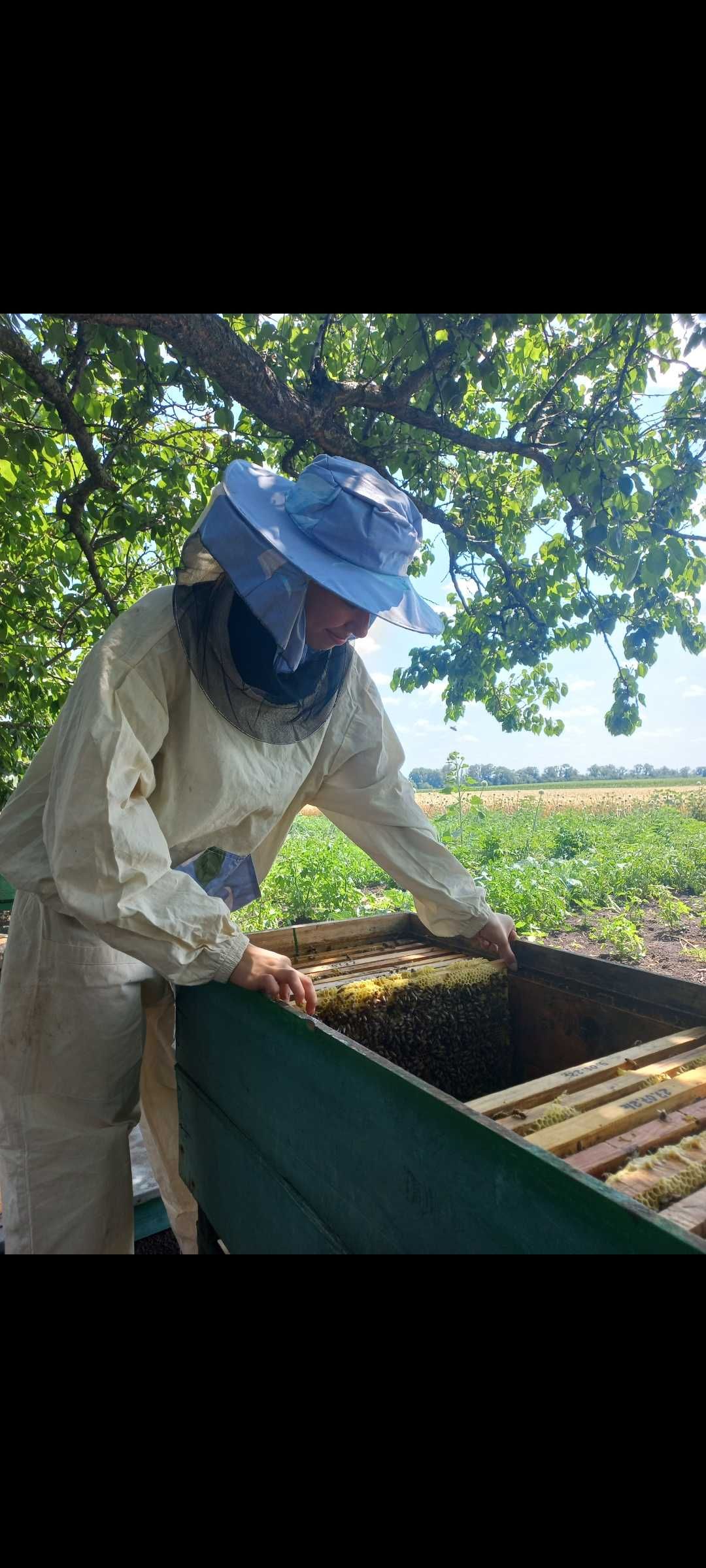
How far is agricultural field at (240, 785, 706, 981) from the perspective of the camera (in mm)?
6195

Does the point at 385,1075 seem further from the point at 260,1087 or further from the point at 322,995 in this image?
the point at 322,995

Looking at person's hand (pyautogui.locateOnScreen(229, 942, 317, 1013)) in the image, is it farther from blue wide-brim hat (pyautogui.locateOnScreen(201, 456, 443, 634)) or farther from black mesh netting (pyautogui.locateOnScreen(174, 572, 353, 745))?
blue wide-brim hat (pyautogui.locateOnScreen(201, 456, 443, 634))

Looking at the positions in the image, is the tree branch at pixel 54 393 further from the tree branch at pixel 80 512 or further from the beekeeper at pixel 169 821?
the beekeeper at pixel 169 821

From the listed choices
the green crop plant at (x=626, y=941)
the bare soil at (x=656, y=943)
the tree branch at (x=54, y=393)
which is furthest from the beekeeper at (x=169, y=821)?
the green crop plant at (x=626, y=941)

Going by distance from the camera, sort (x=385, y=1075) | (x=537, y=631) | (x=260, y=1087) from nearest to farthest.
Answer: (x=385, y=1075) < (x=260, y=1087) < (x=537, y=631)

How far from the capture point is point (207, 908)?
1.53 metres

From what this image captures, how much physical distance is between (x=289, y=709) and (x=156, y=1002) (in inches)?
35.0

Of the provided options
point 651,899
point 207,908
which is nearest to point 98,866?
point 207,908

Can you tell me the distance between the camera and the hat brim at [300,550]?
157 cm

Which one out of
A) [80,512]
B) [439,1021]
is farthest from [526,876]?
[439,1021]

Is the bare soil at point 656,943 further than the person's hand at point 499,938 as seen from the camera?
Yes

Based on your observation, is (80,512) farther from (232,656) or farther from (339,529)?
(339,529)

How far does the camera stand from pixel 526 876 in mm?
7156

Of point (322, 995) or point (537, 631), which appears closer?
point (322, 995)
